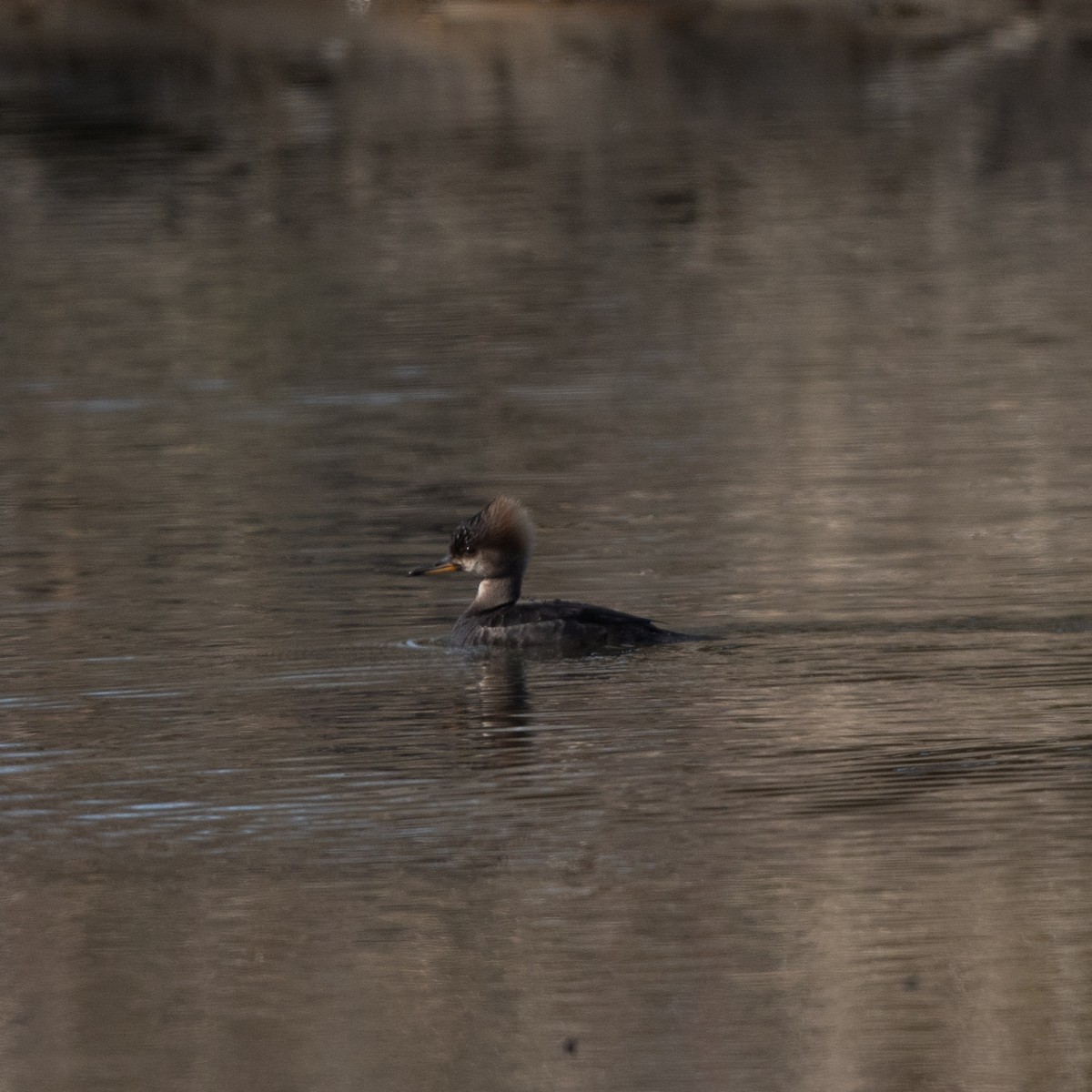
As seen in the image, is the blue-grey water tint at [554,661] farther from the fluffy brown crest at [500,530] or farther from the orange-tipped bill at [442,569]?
the fluffy brown crest at [500,530]

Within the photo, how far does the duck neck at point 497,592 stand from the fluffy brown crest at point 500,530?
13 centimetres

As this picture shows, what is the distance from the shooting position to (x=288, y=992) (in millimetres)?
8219

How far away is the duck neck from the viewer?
1371 centimetres

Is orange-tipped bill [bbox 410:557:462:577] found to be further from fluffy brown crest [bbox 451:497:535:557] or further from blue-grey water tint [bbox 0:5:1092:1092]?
blue-grey water tint [bbox 0:5:1092:1092]

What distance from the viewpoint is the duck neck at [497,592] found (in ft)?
45.0

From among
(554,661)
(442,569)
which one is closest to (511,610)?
(554,661)

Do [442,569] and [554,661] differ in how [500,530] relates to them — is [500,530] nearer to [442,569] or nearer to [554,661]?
[442,569]

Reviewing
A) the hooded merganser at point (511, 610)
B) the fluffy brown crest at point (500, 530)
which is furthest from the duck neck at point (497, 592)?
the fluffy brown crest at point (500, 530)

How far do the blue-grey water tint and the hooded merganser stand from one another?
0.48 ft

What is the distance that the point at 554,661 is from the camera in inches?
508

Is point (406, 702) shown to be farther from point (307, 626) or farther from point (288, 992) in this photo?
point (288, 992)

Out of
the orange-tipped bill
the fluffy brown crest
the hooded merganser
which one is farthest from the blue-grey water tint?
the fluffy brown crest

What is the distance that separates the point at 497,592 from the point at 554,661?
928 millimetres

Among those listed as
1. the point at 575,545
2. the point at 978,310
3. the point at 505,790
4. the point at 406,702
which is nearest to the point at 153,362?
the point at 978,310
